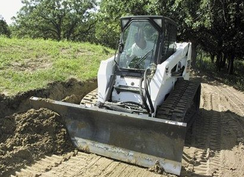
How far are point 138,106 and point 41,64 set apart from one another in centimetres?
452

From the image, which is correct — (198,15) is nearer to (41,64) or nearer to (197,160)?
(41,64)

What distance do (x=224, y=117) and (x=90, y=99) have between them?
410cm

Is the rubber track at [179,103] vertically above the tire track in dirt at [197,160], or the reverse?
the rubber track at [179,103]

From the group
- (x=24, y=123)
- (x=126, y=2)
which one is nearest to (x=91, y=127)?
(x=24, y=123)

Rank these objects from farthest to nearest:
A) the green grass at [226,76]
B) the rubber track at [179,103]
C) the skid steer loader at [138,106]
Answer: the green grass at [226,76]
the rubber track at [179,103]
the skid steer loader at [138,106]

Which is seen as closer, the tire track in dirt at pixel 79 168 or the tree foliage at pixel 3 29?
the tire track in dirt at pixel 79 168

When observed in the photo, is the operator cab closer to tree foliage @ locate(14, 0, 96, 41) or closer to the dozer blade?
the dozer blade

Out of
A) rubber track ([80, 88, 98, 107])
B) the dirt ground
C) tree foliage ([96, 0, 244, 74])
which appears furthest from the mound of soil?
tree foliage ([96, 0, 244, 74])

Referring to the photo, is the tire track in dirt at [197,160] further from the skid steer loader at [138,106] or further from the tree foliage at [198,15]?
the tree foliage at [198,15]

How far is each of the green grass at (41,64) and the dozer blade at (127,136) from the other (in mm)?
1998

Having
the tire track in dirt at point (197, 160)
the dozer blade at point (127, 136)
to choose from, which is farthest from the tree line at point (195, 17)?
the dozer blade at point (127, 136)

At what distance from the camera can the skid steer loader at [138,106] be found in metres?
4.44

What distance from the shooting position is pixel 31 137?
4895 millimetres

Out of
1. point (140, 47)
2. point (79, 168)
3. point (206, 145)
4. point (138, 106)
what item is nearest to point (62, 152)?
point (79, 168)
